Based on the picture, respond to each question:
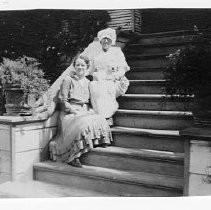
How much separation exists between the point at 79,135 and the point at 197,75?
122 cm

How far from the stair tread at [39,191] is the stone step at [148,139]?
0.59 metres

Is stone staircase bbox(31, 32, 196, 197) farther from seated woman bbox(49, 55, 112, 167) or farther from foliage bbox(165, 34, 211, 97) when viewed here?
foliage bbox(165, 34, 211, 97)

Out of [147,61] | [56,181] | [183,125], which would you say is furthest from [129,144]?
[147,61]

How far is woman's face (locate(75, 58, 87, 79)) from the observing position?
3414mm

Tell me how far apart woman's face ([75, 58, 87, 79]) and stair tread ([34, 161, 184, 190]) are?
2.86ft

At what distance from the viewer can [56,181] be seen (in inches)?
129

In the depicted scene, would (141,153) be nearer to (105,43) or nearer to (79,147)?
(79,147)

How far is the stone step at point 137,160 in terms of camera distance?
286cm

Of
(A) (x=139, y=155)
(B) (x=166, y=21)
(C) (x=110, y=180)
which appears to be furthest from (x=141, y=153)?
(B) (x=166, y=21)

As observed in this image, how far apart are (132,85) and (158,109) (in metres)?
0.50

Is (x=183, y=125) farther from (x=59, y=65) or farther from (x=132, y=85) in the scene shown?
(x=59, y=65)

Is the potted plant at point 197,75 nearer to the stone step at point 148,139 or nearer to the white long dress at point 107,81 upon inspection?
the stone step at point 148,139

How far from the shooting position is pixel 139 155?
3.01 meters

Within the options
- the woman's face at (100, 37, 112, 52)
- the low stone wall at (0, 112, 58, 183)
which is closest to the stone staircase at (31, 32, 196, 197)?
the low stone wall at (0, 112, 58, 183)
